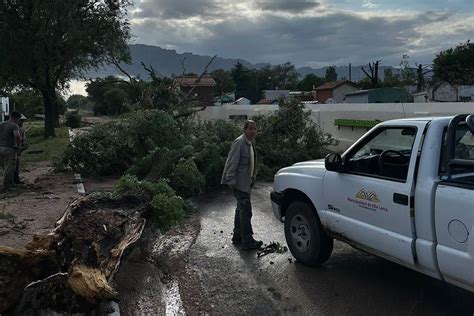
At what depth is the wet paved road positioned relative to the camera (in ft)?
15.8

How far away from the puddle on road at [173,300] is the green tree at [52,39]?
23112 millimetres

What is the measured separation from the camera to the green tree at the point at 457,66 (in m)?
60.5

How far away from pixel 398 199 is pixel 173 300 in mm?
2556

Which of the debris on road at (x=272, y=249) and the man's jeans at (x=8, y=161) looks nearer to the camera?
the debris on road at (x=272, y=249)

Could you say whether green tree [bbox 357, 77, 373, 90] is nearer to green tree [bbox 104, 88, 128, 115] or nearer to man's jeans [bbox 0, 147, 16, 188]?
green tree [bbox 104, 88, 128, 115]

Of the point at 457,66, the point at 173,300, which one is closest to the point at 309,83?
the point at 457,66

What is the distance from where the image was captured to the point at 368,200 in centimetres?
485

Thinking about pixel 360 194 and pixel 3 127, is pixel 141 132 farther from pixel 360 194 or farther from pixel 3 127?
pixel 360 194

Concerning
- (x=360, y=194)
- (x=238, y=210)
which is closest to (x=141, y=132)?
(x=238, y=210)

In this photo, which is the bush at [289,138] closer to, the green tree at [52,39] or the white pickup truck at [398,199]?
the white pickup truck at [398,199]

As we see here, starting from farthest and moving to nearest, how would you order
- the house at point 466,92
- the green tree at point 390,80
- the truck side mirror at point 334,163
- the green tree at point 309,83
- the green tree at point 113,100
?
1. the green tree at point 309,83
2. the green tree at point 113,100
3. the green tree at point 390,80
4. the house at point 466,92
5. the truck side mirror at point 334,163

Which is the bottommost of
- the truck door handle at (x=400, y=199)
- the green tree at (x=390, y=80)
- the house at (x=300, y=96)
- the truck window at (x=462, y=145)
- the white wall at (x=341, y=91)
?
the truck door handle at (x=400, y=199)

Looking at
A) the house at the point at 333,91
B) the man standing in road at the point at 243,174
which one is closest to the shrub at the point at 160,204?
the man standing in road at the point at 243,174

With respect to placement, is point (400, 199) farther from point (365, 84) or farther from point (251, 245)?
point (365, 84)
